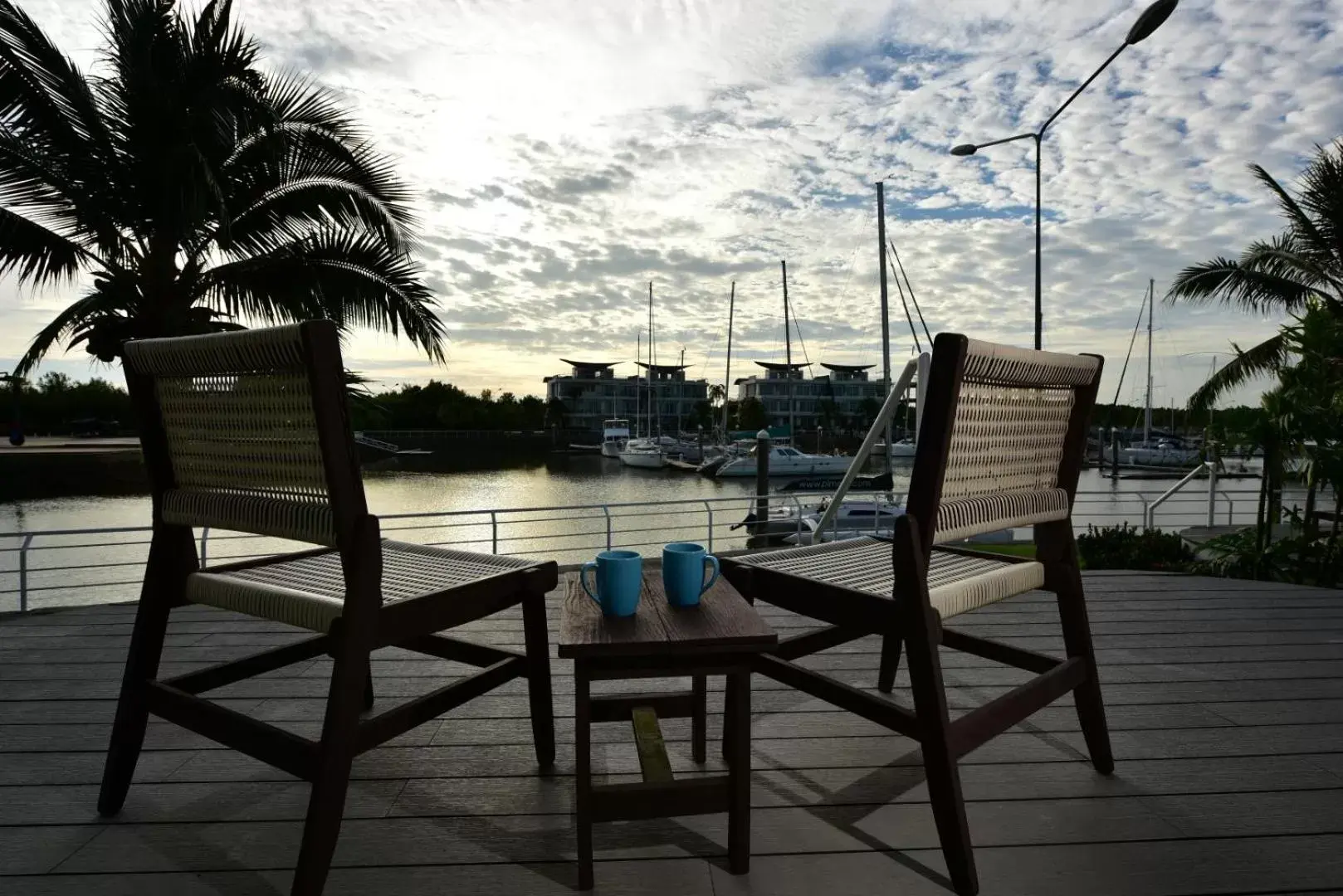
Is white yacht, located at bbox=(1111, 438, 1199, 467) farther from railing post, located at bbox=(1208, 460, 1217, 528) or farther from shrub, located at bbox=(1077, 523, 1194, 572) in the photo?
shrub, located at bbox=(1077, 523, 1194, 572)

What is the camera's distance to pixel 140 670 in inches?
57.7

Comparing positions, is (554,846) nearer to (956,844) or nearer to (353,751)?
(353,751)

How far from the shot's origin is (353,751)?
1.19 metres

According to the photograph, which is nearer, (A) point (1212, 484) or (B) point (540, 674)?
(B) point (540, 674)

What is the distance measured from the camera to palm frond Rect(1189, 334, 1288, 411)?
11086 mm

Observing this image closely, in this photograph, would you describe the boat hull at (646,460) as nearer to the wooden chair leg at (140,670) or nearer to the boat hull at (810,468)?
the boat hull at (810,468)

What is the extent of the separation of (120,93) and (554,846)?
6366 millimetres

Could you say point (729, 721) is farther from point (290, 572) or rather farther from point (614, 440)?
point (614, 440)

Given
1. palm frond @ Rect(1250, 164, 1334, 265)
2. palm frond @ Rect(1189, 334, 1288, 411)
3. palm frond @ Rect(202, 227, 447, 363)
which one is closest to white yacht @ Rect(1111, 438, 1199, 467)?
palm frond @ Rect(1189, 334, 1288, 411)

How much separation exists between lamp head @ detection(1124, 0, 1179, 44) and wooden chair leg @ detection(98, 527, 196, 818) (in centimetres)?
853

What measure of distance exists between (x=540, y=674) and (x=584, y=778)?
0.47 m

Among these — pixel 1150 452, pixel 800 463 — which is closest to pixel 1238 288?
pixel 800 463

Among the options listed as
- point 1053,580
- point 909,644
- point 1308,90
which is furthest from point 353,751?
point 1308,90

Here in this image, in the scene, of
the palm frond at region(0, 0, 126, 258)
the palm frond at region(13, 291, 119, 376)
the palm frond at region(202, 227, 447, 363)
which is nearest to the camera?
the palm frond at region(0, 0, 126, 258)
